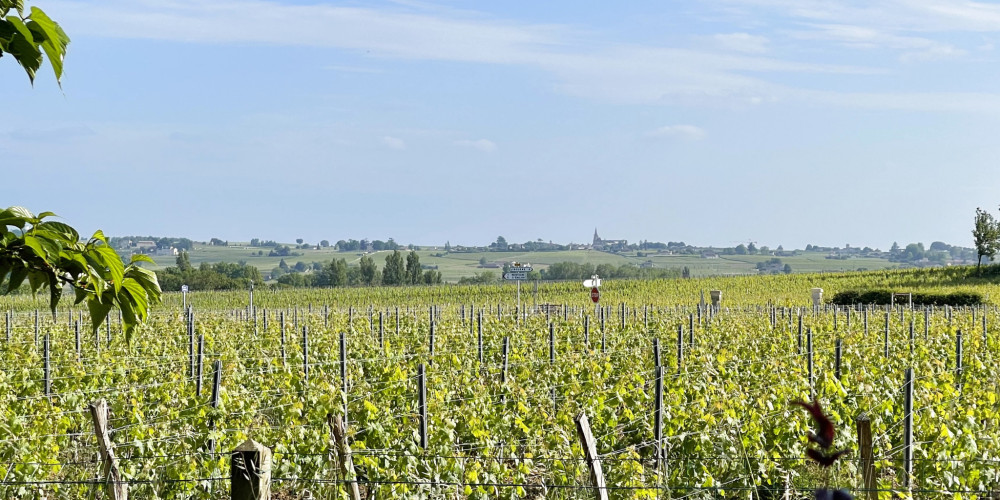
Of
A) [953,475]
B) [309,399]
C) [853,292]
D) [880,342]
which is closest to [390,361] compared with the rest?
[309,399]

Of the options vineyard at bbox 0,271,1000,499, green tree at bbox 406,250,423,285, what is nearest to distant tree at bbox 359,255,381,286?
green tree at bbox 406,250,423,285

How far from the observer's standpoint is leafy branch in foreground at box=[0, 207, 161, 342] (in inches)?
73.4

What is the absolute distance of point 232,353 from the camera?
13.6 metres

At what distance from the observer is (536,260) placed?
534 ft

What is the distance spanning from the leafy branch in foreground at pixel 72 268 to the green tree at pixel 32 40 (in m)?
0.27

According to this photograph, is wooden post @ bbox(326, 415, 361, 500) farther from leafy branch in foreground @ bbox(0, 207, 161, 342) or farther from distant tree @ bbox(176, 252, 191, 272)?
distant tree @ bbox(176, 252, 191, 272)

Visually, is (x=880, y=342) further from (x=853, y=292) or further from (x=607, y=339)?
(x=853, y=292)

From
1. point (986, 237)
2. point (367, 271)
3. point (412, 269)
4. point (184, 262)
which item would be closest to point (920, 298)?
point (986, 237)

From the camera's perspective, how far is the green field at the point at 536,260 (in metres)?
155

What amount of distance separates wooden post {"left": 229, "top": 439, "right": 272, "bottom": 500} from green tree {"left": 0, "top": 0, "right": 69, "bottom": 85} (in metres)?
1.62

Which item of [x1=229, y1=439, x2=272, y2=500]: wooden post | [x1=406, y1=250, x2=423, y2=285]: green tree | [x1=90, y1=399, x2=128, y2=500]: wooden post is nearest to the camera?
[x1=229, y1=439, x2=272, y2=500]: wooden post

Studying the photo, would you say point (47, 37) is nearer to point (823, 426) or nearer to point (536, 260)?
point (823, 426)

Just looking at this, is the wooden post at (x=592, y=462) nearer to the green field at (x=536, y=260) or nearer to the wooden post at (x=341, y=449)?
the wooden post at (x=341, y=449)

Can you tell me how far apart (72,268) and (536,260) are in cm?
16090
